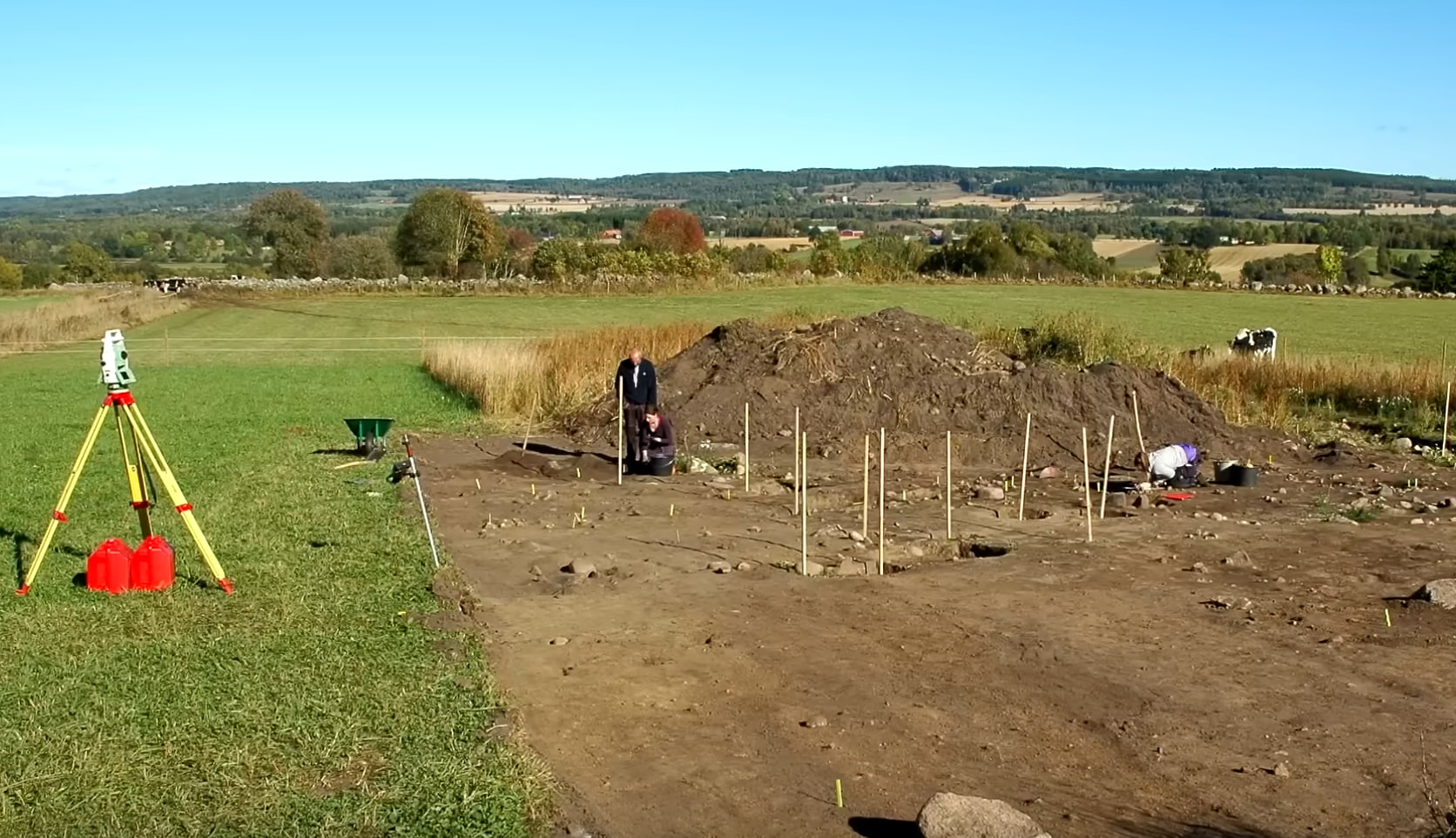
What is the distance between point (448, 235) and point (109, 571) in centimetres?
7417

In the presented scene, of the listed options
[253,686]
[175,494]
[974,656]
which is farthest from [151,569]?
[974,656]

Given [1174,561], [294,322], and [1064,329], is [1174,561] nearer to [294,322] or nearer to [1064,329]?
[1064,329]

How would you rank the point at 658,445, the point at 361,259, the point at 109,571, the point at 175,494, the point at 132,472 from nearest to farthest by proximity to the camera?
the point at 175,494
the point at 109,571
the point at 132,472
the point at 658,445
the point at 361,259

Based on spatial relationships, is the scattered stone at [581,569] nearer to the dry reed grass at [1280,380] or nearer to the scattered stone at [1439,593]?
the scattered stone at [1439,593]

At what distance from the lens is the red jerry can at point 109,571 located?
10.8 meters

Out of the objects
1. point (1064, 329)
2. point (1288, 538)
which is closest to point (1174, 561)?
point (1288, 538)

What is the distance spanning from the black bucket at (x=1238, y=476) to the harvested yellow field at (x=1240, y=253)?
78.2 meters

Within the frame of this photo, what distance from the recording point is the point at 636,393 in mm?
17844

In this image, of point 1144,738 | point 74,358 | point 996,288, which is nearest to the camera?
point 1144,738

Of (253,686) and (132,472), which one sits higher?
(132,472)

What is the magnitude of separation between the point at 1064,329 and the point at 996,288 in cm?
3972

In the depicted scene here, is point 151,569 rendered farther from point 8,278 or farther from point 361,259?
point 361,259

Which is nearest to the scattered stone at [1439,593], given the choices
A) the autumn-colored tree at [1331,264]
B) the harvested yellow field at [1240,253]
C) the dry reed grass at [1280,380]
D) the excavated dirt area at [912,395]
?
the excavated dirt area at [912,395]

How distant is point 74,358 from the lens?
38031 millimetres
